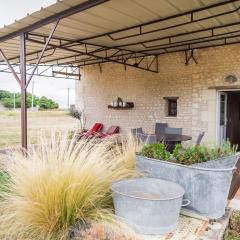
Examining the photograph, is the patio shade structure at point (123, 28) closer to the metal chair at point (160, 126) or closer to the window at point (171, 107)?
the window at point (171, 107)

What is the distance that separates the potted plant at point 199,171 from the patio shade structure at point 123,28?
227 cm

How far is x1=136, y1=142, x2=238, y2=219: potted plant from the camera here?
2891mm

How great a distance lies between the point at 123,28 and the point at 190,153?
3744 millimetres

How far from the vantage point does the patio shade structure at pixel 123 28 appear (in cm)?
477

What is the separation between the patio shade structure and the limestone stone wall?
38cm

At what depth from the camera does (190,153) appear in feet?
11.4

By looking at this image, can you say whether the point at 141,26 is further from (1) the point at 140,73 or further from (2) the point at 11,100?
(2) the point at 11,100

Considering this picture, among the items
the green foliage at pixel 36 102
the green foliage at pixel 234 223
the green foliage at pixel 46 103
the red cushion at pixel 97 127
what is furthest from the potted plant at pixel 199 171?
the green foliage at pixel 46 103

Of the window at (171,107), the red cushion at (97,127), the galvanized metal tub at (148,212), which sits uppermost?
the window at (171,107)

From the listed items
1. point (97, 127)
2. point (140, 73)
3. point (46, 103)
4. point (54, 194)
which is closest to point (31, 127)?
point (97, 127)

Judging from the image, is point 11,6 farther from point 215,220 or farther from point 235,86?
point 235,86

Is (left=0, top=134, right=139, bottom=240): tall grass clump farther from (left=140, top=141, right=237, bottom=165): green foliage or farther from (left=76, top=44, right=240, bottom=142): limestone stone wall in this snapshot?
(left=76, top=44, right=240, bottom=142): limestone stone wall

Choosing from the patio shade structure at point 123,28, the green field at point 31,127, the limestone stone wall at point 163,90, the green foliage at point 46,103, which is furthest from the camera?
the green foliage at point 46,103

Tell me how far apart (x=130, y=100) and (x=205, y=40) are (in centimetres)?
383
